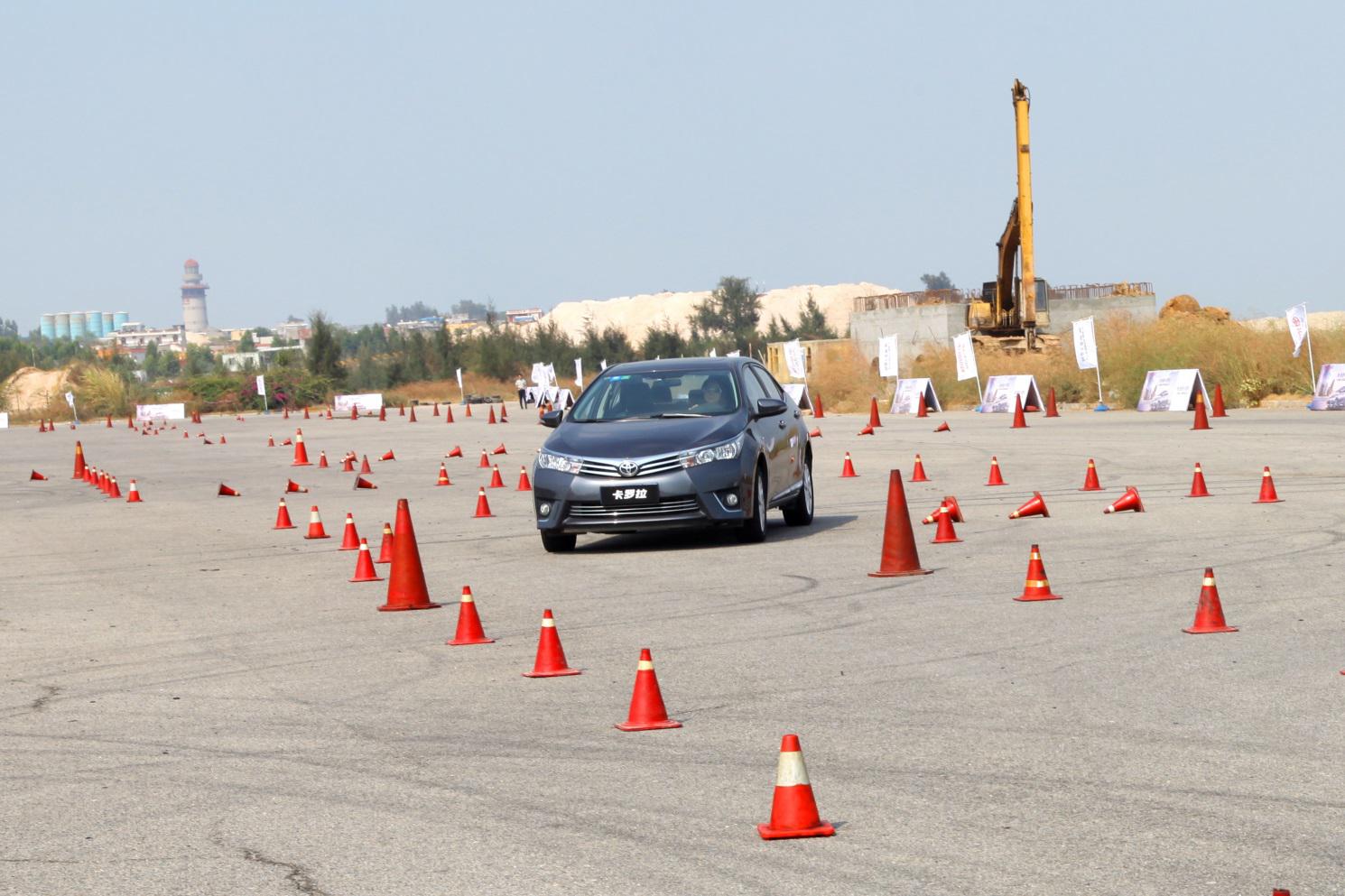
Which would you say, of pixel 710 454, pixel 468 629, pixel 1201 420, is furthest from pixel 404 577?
pixel 1201 420

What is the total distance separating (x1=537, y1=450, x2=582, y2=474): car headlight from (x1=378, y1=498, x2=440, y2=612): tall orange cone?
9.96 feet

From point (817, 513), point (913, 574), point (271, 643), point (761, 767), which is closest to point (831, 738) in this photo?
point (761, 767)

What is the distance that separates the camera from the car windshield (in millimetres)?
16062

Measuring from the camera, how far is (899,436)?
1312 inches

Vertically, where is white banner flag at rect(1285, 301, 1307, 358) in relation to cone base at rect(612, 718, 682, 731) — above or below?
above

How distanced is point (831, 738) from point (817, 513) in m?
11.4

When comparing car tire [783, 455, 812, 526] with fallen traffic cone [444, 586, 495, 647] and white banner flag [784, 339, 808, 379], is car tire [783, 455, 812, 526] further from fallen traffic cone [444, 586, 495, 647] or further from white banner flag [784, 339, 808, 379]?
white banner flag [784, 339, 808, 379]

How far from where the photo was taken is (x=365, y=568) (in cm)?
1404

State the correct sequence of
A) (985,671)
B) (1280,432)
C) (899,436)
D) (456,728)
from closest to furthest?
(456,728) < (985,671) < (1280,432) < (899,436)

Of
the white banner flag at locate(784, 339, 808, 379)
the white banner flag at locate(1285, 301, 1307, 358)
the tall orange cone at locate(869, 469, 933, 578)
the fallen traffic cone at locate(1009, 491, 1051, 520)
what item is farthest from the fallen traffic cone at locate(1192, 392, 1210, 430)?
the white banner flag at locate(784, 339, 808, 379)

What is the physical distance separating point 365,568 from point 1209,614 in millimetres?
6791

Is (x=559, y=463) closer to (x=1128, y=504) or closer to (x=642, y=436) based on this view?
(x=642, y=436)

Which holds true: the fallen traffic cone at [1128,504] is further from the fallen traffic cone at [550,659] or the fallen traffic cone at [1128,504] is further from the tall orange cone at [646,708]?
the tall orange cone at [646,708]

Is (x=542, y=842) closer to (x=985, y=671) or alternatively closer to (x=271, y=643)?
(x=985, y=671)
